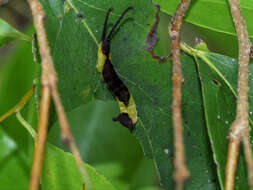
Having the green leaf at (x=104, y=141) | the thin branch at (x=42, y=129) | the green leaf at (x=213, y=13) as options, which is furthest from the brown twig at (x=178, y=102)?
the green leaf at (x=104, y=141)

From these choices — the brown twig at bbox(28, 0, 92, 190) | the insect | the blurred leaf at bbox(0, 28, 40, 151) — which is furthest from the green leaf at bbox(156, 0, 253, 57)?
the blurred leaf at bbox(0, 28, 40, 151)

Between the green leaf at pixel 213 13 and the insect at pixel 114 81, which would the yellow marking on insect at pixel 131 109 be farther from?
the green leaf at pixel 213 13

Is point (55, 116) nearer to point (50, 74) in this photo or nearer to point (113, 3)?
point (113, 3)

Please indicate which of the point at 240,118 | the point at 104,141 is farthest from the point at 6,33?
the point at 104,141

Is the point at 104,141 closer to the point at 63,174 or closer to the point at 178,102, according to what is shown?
the point at 63,174

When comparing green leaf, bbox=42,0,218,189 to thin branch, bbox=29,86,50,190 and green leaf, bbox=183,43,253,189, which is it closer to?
green leaf, bbox=183,43,253,189

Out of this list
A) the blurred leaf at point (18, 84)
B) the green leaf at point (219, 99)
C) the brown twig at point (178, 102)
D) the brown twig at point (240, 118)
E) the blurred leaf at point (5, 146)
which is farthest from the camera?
the blurred leaf at point (18, 84)

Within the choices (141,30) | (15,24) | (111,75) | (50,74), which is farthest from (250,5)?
(15,24)
